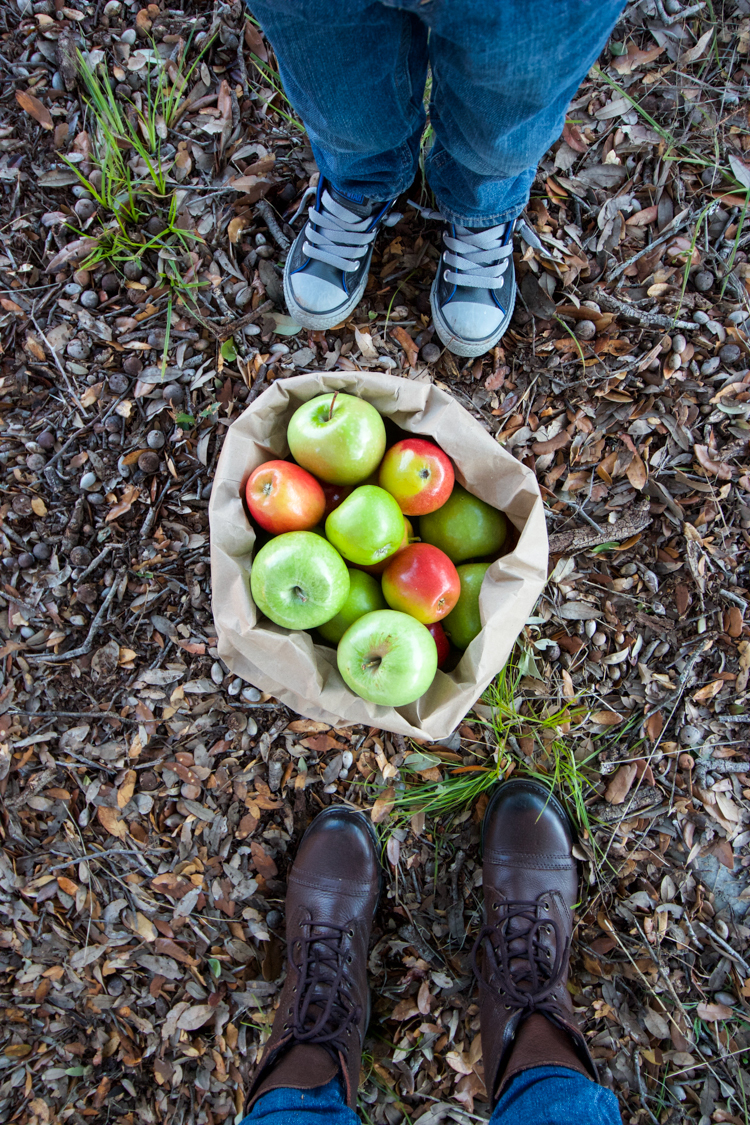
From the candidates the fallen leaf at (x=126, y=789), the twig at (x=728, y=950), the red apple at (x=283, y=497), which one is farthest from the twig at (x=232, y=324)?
the twig at (x=728, y=950)

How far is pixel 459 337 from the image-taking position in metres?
2.22

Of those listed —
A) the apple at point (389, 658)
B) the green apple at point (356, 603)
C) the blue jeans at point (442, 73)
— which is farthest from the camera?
the green apple at point (356, 603)

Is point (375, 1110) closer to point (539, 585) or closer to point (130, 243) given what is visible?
point (539, 585)

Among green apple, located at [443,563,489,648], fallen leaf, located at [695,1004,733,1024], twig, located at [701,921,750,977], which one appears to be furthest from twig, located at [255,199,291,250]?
fallen leaf, located at [695,1004,733,1024]

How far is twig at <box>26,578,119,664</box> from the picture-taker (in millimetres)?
2350

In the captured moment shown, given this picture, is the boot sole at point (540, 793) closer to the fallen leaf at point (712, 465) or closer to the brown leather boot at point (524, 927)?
the brown leather boot at point (524, 927)

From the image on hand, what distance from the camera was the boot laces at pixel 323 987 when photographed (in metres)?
2.13

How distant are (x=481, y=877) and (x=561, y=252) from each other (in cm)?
234

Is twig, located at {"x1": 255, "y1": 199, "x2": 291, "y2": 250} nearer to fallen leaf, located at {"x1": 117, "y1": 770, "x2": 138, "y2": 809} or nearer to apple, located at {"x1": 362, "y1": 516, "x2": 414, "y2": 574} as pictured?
apple, located at {"x1": 362, "y1": 516, "x2": 414, "y2": 574}

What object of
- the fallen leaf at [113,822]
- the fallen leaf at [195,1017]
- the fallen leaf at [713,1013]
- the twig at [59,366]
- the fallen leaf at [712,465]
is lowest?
the fallen leaf at [195,1017]

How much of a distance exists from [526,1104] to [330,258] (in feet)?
8.92

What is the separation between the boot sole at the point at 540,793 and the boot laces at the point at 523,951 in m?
0.24

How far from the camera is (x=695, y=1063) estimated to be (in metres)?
2.21

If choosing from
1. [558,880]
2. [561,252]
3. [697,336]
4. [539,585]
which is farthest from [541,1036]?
[561,252]
